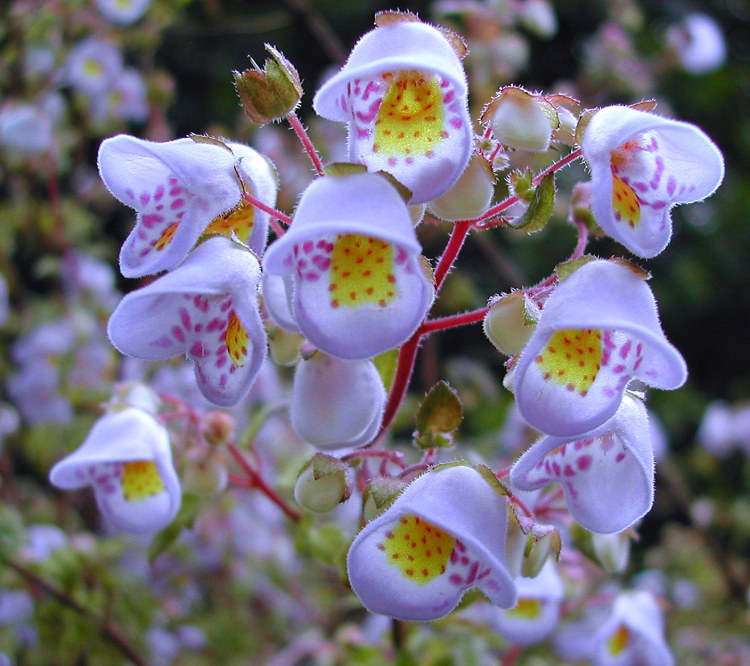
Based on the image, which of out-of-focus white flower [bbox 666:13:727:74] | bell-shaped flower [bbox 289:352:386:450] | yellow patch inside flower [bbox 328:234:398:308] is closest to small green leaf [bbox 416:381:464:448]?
bell-shaped flower [bbox 289:352:386:450]

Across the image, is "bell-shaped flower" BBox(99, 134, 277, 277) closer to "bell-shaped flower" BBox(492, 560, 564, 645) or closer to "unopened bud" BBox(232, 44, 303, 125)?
"unopened bud" BBox(232, 44, 303, 125)

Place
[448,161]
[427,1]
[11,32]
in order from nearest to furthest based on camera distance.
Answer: [448,161], [11,32], [427,1]

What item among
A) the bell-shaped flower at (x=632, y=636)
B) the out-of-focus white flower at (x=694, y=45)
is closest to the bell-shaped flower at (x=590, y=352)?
the bell-shaped flower at (x=632, y=636)

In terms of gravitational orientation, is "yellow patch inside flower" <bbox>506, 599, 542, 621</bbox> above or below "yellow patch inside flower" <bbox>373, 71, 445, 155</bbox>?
below

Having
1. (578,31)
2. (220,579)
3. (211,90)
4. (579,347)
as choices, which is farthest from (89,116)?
(578,31)

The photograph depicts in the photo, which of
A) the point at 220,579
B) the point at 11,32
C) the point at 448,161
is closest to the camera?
the point at 448,161

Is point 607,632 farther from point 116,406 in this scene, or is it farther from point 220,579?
point 220,579
